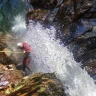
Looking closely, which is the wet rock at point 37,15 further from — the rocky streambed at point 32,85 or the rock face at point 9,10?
the rocky streambed at point 32,85

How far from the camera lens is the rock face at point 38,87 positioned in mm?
7134

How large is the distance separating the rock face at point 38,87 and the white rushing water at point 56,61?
1.17m

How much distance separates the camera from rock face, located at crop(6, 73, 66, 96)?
7.13 metres

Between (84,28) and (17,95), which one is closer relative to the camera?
(17,95)

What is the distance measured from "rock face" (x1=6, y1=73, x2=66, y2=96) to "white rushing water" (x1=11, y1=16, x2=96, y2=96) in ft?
3.83

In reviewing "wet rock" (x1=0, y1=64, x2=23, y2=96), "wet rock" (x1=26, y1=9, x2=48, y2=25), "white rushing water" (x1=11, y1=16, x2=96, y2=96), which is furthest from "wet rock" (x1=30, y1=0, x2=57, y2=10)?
"wet rock" (x1=0, y1=64, x2=23, y2=96)

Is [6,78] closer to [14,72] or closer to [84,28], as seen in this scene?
[14,72]

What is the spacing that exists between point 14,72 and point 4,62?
218 cm

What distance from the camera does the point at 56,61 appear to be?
13.2 metres

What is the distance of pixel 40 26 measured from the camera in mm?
16875

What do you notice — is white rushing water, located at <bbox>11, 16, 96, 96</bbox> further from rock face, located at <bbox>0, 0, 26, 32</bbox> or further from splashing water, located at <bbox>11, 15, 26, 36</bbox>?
rock face, located at <bbox>0, 0, 26, 32</bbox>

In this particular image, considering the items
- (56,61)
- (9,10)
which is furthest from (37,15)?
(56,61)

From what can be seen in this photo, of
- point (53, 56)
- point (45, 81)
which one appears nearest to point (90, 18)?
point (53, 56)

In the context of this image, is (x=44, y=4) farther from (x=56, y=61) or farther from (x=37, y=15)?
(x=56, y=61)
